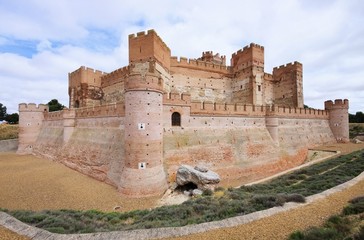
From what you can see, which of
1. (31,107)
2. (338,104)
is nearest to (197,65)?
(338,104)

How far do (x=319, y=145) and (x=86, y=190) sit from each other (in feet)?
86.6

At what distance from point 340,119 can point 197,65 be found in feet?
68.1

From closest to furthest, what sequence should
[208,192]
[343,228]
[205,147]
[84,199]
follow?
[343,228] → [208,192] → [84,199] → [205,147]

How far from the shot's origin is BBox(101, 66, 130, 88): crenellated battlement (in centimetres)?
2500

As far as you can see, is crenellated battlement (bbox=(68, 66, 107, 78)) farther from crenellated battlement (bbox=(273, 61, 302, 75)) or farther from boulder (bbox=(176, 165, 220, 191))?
crenellated battlement (bbox=(273, 61, 302, 75))

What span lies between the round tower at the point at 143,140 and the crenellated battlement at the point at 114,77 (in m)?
11.4

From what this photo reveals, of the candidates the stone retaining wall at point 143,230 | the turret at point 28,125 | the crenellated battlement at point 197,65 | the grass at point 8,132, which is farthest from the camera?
the grass at point 8,132

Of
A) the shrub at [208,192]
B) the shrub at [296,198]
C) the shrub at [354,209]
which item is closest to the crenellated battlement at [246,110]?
the shrub at [208,192]

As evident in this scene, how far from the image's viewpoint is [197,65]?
2619cm

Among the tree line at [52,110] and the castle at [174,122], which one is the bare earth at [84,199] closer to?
the castle at [174,122]

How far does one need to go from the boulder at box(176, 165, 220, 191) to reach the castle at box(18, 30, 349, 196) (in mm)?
1179

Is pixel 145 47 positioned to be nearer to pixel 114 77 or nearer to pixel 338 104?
pixel 114 77

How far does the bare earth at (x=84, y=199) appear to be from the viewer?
Answer: 5.68m

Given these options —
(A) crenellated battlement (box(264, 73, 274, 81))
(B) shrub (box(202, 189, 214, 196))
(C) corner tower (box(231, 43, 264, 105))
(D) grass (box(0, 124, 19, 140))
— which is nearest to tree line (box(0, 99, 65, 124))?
(D) grass (box(0, 124, 19, 140))
